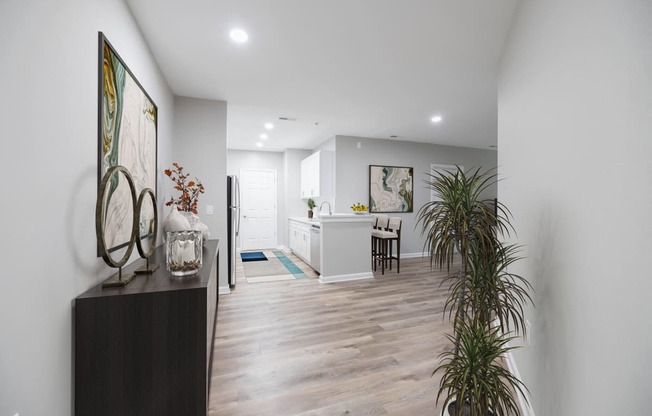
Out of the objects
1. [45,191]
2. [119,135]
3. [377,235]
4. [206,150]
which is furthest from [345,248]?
[45,191]

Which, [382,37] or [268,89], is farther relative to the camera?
[268,89]

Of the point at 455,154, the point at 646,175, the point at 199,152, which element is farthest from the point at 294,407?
the point at 455,154

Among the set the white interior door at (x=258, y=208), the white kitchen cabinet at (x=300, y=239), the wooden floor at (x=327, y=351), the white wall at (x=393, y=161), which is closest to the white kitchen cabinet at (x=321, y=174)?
the white wall at (x=393, y=161)

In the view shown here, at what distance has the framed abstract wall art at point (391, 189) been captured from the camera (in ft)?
20.9

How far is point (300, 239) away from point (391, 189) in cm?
239

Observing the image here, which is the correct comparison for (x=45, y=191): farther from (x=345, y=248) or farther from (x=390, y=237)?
(x=390, y=237)

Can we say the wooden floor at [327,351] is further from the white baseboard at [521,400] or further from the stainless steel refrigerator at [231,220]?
the white baseboard at [521,400]

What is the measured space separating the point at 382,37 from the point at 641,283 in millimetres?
2341

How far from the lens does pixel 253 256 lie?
6754 mm

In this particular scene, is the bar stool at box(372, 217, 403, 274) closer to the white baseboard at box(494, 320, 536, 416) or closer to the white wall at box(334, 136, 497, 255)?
the white wall at box(334, 136, 497, 255)

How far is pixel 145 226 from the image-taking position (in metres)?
2.29

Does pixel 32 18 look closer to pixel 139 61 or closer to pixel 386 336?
pixel 139 61

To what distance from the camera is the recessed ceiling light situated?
90.9 inches

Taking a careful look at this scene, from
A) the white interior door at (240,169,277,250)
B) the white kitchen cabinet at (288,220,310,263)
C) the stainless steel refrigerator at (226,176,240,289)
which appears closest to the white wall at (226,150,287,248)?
the white interior door at (240,169,277,250)
